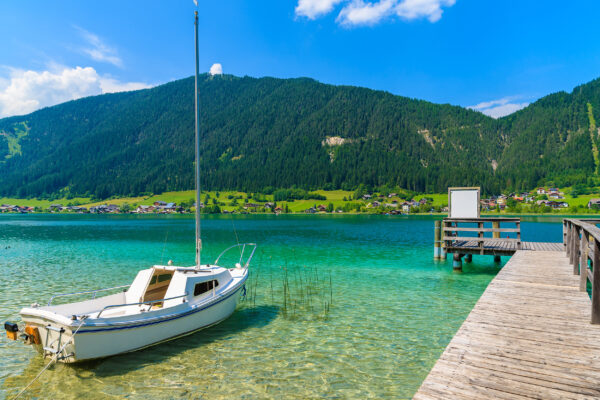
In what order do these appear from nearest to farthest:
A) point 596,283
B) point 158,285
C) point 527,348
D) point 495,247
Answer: point 527,348
point 596,283
point 158,285
point 495,247

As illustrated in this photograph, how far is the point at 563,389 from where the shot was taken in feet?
16.1

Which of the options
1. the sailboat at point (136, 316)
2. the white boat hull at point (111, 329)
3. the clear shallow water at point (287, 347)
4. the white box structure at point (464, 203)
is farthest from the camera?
the white box structure at point (464, 203)

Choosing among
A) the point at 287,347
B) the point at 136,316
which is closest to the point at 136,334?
the point at 136,316

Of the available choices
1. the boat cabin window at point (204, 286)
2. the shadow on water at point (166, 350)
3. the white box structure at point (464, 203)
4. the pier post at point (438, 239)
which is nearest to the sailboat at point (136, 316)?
the boat cabin window at point (204, 286)

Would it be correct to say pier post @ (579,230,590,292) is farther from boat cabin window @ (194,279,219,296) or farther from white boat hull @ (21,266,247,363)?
boat cabin window @ (194,279,219,296)

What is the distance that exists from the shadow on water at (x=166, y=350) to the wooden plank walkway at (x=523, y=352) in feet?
26.6

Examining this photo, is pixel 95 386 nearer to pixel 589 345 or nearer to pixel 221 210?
pixel 589 345

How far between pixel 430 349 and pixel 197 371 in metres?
6.84

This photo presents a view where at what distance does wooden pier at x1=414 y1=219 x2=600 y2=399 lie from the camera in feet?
16.4

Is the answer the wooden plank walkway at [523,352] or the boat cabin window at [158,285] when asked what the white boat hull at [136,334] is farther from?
the wooden plank walkway at [523,352]

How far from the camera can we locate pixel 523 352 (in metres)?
6.34

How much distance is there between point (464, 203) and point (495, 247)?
3.78 m

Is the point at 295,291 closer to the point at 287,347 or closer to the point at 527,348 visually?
the point at 287,347

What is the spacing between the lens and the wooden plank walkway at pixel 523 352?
16.4ft
